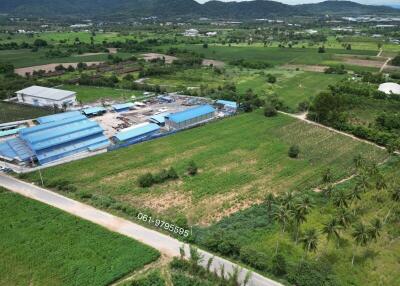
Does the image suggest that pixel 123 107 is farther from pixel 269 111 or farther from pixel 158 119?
pixel 269 111

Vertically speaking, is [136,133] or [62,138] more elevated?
[62,138]

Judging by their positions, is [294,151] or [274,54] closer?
[294,151]

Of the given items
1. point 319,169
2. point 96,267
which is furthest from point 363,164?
point 96,267

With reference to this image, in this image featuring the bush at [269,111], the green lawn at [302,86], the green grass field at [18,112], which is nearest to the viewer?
the green grass field at [18,112]

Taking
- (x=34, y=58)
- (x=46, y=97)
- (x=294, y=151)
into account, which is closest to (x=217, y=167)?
(x=294, y=151)

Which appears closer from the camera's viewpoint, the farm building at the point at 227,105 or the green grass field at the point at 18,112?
the green grass field at the point at 18,112

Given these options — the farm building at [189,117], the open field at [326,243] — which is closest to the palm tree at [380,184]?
the open field at [326,243]

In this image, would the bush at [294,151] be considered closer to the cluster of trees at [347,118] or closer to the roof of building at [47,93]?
the cluster of trees at [347,118]
